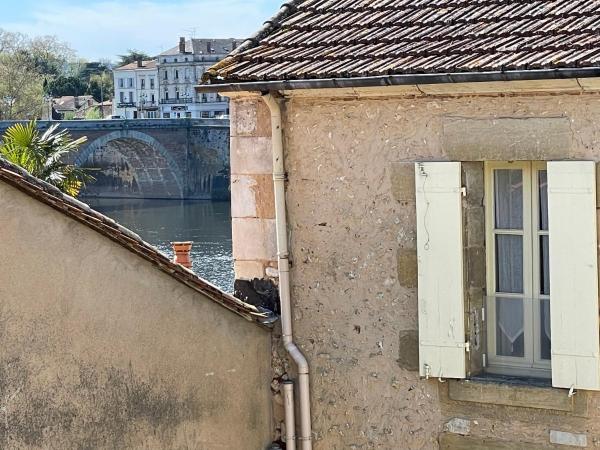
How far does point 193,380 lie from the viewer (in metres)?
5.33

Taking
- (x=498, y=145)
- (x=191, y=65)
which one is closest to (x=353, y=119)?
(x=498, y=145)

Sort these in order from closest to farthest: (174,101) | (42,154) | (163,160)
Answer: (42,154), (163,160), (174,101)

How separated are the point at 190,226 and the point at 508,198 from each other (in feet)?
126

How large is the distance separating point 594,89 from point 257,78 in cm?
140

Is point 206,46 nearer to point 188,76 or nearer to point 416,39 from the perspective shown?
point 188,76

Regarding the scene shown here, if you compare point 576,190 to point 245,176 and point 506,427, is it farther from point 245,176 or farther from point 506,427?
point 245,176

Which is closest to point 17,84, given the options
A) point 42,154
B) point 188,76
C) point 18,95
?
point 18,95

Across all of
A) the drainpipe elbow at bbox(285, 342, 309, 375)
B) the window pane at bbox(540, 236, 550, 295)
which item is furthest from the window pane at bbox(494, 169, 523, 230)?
the drainpipe elbow at bbox(285, 342, 309, 375)

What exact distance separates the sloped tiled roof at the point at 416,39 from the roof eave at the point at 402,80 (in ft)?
0.08

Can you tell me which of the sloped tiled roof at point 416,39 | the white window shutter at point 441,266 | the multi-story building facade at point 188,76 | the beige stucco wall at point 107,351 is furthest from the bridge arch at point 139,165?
the white window shutter at point 441,266

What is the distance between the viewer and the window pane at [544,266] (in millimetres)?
5102

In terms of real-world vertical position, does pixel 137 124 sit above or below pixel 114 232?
above

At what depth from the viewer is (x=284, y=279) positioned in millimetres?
5586

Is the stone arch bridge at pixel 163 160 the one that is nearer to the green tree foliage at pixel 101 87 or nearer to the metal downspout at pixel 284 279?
the green tree foliage at pixel 101 87
